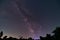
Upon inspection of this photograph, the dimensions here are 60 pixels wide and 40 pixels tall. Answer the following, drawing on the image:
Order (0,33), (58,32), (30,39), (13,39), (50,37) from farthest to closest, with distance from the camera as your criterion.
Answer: (30,39), (13,39), (50,37), (58,32), (0,33)

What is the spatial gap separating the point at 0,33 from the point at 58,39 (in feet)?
33.5

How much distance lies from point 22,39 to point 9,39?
423 cm

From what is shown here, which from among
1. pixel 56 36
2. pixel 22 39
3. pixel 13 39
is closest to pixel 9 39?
pixel 13 39

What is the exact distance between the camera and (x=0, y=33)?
22188 mm

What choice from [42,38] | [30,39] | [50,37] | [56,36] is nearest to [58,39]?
[56,36]

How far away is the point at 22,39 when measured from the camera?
32312mm

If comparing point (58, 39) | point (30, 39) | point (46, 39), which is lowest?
point (58, 39)

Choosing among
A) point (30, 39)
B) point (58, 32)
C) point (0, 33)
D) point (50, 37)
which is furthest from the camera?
point (30, 39)

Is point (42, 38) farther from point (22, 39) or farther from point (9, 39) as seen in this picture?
point (9, 39)

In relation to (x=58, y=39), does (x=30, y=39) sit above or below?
above

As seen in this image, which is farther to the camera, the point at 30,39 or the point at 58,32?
the point at 30,39

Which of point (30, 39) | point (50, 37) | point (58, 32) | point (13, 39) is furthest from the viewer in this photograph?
point (30, 39)

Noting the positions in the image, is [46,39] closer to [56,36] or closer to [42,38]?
[42,38]

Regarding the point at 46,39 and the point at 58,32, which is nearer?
the point at 58,32
